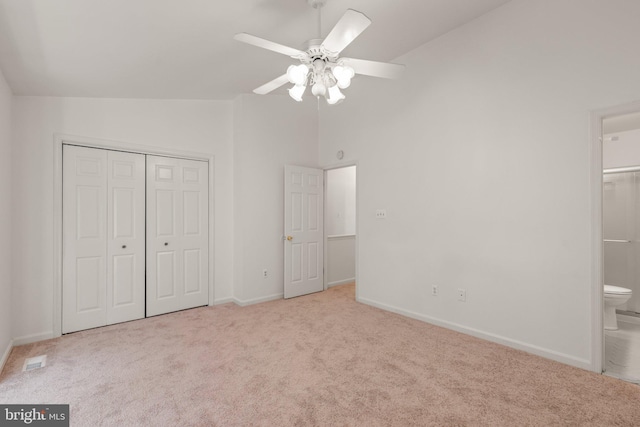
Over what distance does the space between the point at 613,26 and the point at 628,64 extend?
0.31 metres

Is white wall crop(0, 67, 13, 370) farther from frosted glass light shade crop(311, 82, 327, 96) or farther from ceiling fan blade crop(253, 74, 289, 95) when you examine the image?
frosted glass light shade crop(311, 82, 327, 96)

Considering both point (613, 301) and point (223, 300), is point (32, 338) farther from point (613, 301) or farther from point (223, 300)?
point (613, 301)

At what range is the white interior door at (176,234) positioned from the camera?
3.69 m

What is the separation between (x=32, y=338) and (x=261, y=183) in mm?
2867

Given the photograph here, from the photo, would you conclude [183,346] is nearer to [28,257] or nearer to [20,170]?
[28,257]

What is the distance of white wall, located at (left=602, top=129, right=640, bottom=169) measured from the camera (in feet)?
12.4

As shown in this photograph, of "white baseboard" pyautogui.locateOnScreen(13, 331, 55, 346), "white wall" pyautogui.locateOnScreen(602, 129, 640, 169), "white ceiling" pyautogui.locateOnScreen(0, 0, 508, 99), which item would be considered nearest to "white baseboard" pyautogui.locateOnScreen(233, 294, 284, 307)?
"white baseboard" pyautogui.locateOnScreen(13, 331, 55, 346)

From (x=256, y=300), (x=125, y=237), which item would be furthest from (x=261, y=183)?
(x=125, y=237)

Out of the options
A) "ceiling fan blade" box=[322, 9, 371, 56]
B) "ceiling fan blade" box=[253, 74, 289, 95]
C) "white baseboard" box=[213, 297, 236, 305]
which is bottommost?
"white baseboard" box=[213, 297, 236, 305]

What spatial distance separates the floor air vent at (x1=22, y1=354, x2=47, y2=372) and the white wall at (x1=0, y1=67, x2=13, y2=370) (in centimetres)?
16

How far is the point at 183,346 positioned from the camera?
283cm

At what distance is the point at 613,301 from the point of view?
125 inches

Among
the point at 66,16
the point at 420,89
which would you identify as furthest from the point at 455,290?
the point at 66,16

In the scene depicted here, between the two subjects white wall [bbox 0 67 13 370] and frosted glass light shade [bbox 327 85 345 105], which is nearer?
frosted glass light shade [bbox 327 85 345 105]
